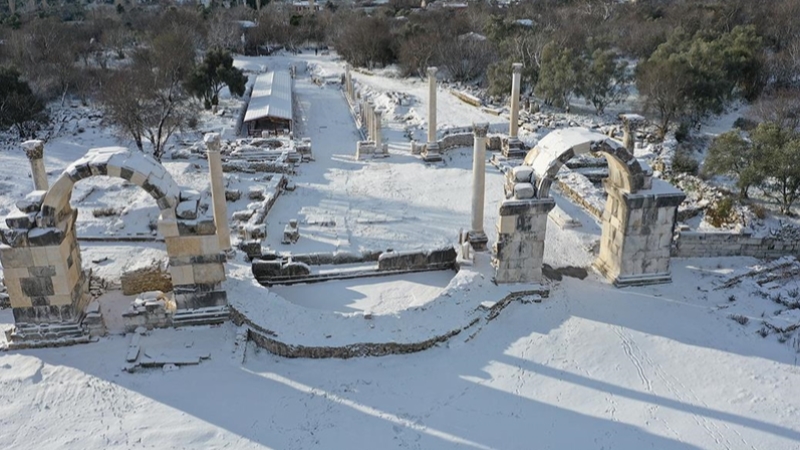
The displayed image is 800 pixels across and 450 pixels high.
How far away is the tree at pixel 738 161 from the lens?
818 inches

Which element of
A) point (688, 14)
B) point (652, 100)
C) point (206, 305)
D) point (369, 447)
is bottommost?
point (369, 447)

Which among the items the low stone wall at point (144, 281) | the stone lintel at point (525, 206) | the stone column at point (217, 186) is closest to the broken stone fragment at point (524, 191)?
the stone lintel at point (525, 206)

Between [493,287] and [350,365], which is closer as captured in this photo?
[350,365]

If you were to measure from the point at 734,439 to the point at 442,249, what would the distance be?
782cm

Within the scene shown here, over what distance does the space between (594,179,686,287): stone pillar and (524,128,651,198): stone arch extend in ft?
0.92

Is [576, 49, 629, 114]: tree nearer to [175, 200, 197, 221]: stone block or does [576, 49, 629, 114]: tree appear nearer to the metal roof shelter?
the metal roof shelter

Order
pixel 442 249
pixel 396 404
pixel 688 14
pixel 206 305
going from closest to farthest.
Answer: pixel 396 404
pixel 206 305
pixel 442 249
pixel 688 14

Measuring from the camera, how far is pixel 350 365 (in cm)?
1252

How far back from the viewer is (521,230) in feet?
48.1

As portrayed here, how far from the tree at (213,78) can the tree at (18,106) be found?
8786 millimetres

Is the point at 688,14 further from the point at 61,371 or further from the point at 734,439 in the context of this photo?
the point at 61,371

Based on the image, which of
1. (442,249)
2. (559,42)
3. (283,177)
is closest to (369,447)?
(442,249)

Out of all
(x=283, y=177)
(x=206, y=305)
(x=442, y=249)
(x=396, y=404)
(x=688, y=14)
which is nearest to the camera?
(x=396, y=404)

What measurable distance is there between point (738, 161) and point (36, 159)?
21.0 m
